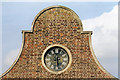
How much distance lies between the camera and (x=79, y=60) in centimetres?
2722

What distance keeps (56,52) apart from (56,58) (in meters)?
0.55

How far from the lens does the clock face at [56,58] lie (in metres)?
27.3

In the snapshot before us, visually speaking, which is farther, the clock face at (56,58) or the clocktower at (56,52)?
the clock face at (56,58)

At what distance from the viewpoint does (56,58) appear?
27.5 metres

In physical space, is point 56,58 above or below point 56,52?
below

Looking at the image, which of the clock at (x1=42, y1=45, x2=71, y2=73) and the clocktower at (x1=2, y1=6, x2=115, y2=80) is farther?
the clock at (x1=42, y1=45, x2=71, y2=73)

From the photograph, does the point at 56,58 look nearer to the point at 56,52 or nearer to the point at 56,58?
the point at 56,58

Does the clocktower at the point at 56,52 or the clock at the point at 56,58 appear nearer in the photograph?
the clocktower at the point at 56,52

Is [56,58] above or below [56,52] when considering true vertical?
below

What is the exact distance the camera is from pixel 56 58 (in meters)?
27.5

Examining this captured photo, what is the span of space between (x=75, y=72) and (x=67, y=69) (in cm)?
76

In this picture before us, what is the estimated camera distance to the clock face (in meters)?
27.3

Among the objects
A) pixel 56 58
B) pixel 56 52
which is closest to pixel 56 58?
pixel 56 58

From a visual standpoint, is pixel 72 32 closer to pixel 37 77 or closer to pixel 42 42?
pixel 42 42
